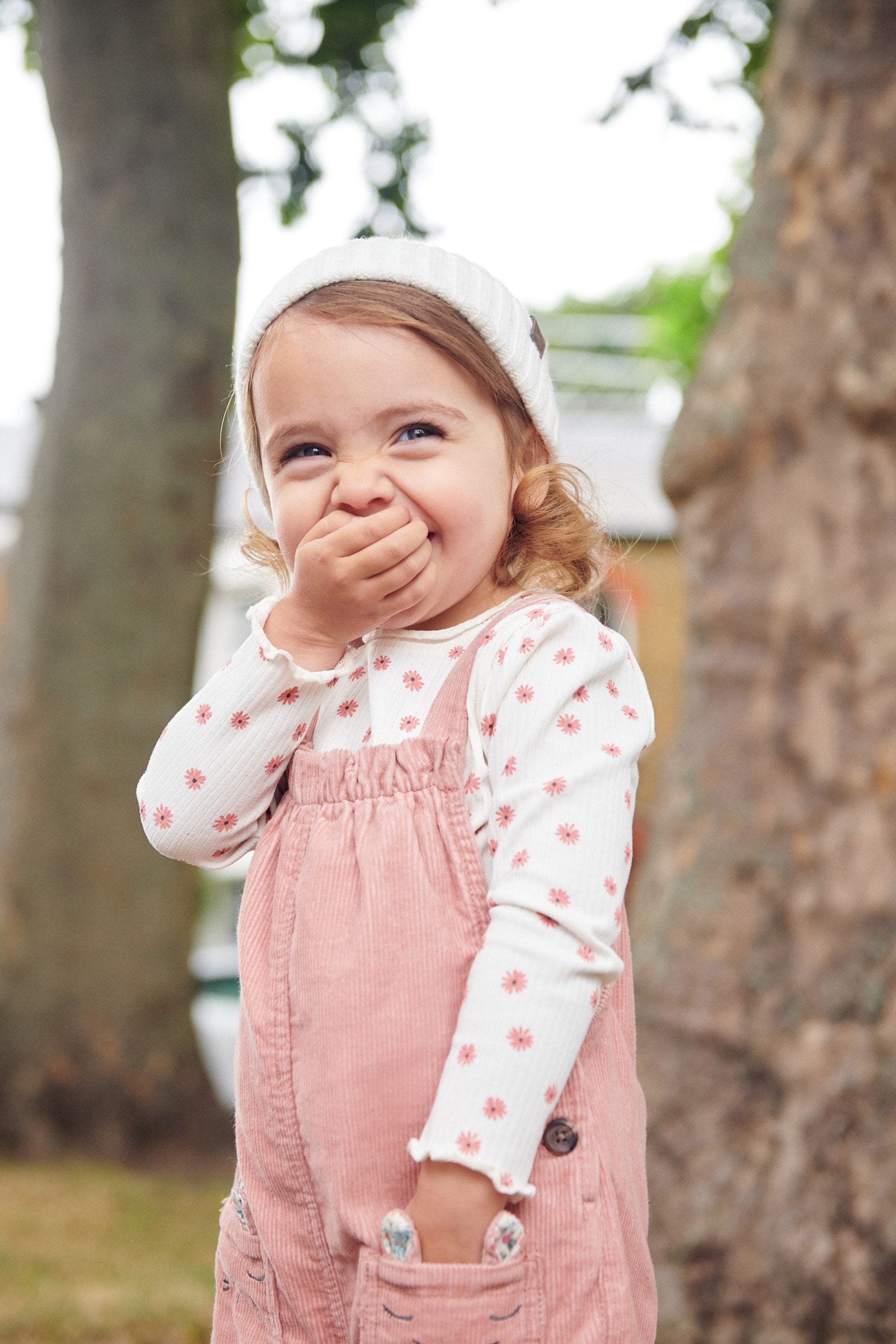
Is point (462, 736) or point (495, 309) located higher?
point (495, 309)

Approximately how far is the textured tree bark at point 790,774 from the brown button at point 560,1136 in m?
1.94

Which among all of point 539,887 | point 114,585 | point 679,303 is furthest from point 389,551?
point 679,303

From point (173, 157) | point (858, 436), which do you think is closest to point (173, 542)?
point (173, 157)

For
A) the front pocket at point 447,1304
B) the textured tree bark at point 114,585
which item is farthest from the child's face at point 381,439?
the textured tree bark at point 114,585

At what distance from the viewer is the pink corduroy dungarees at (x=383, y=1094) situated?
3.90 feet

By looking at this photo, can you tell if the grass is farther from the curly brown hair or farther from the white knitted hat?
the white knitted hat

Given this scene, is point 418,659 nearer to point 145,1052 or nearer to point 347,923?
point 347,923

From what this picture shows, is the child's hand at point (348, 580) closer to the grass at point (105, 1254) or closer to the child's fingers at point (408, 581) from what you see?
the child's fingers at point (408, 581)

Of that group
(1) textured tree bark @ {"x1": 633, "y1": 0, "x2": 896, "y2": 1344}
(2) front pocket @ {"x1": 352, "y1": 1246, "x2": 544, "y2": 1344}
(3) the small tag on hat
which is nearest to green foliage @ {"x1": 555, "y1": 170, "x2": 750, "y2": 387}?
(1) textured tree bark @ {"x1": 633, "y1": 0, "x2": 896, "y2": 1344}

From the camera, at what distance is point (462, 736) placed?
4.32 ft

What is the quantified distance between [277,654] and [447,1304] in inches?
25.5

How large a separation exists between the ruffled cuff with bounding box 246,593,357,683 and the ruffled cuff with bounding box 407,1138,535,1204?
1.58ft

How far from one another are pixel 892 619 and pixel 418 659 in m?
2.11

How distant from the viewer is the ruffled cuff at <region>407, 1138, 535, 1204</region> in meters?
1.13
